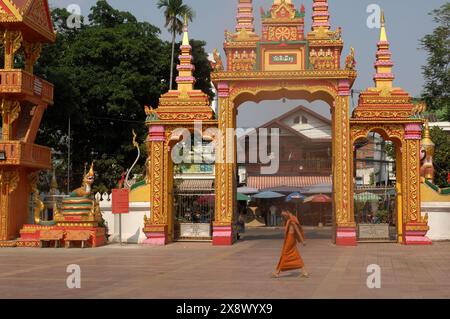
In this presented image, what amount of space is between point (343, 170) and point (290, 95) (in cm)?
367

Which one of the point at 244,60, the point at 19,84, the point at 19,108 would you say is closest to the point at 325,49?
the point at 244,60

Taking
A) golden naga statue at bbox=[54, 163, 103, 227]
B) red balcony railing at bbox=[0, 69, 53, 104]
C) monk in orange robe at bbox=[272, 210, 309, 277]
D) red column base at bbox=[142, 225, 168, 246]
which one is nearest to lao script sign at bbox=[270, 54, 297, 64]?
red column base at bbox=[142, 225, 168, 246]

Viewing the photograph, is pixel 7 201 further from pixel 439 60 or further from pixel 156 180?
pixel 439 60

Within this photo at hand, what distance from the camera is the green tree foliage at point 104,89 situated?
41.7 m

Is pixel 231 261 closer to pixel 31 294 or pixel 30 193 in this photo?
pixel 31 294

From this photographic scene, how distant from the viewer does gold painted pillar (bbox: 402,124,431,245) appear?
24562 millimetres

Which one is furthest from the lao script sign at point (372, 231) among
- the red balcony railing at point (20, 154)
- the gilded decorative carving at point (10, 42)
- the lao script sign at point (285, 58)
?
the gilded decorative carving at point (10, 42)

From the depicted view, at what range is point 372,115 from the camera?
25188 mm

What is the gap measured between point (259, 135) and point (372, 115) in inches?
1042

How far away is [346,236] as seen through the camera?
963 inches

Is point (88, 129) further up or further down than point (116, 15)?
further down

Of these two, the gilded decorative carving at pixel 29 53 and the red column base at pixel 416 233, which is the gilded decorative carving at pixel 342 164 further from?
the gilded decorative carving at pixel 29 53

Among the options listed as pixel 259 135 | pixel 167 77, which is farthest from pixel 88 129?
pixel 259 135

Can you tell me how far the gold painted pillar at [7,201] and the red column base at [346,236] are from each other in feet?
40.9
